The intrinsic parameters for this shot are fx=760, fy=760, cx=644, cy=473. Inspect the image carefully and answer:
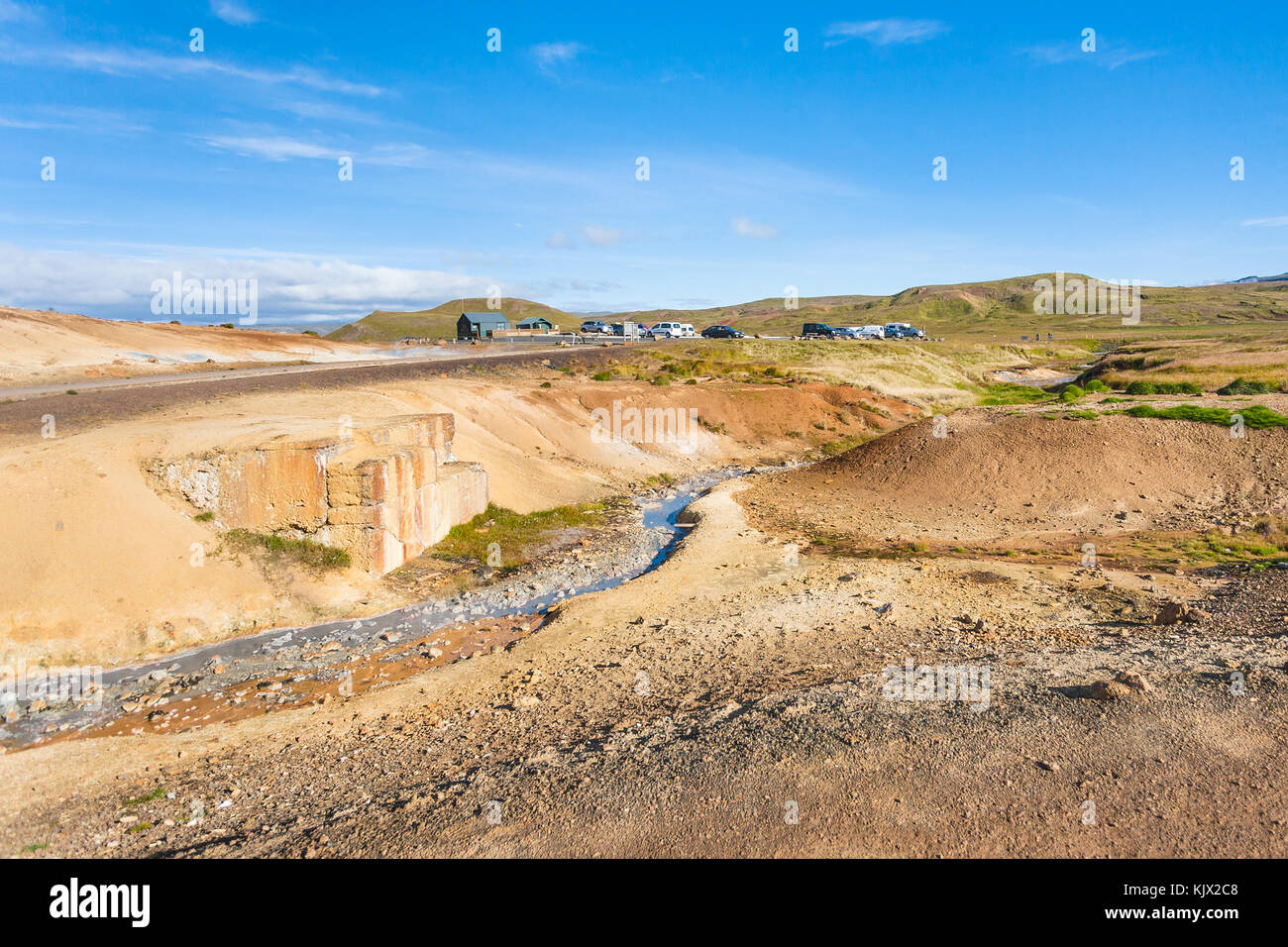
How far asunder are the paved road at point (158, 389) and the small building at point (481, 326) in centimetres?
3594

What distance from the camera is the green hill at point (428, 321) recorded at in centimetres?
11238

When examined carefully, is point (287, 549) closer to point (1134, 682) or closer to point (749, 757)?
point (749, 757)

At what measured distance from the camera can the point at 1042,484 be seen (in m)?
23.3

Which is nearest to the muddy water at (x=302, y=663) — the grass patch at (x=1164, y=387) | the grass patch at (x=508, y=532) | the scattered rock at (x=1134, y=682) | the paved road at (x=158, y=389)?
the grass patch at (x=508, y=532)

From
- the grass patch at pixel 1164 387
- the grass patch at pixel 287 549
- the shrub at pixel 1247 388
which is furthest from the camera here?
the grass patch at pixel 1164 387

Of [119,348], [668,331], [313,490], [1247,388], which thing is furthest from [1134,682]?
[668,331]

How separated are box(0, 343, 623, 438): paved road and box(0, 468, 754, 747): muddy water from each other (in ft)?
29.2

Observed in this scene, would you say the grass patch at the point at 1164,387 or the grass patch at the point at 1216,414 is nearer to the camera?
the grass patch at the point at 1216,414

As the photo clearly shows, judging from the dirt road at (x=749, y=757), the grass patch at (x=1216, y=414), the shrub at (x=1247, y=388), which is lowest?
the dirt road at (x=749, y=757)

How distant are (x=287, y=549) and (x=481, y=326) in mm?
65003

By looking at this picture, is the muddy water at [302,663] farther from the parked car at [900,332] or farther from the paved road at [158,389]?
the parked car at [900,332]

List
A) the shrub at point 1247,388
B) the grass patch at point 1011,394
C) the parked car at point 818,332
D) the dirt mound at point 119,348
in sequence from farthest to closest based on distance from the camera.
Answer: the parked car at point 818,332
the grass patch at point 1011,394
the dirt mound at point 119,348
the shrub at point 1247,388

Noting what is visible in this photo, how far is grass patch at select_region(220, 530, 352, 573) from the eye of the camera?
15594mm
